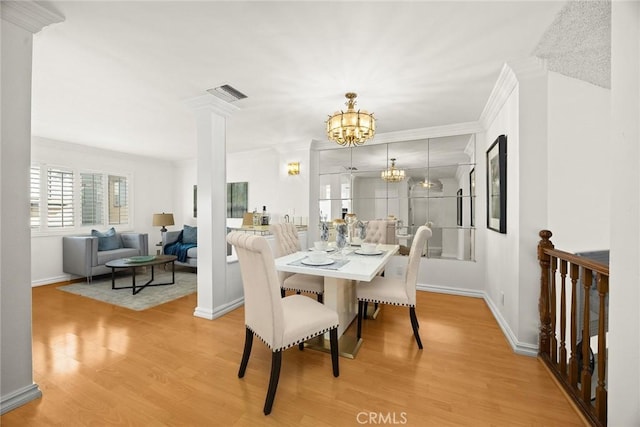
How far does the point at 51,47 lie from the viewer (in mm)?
2006

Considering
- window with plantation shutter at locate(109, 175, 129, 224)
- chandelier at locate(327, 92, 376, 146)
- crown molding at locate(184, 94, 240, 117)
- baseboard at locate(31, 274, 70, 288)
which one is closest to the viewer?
chandelier at locate(327, 92, 376, 146)

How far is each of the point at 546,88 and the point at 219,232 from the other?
132 inches

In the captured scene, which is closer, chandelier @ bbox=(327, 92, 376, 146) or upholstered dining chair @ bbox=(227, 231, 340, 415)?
upholstered dining chair @ bbox=(227, 231, 340, 415)

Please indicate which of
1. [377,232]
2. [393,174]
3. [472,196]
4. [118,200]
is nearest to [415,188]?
[393,174]

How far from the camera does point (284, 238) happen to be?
10.3 ft

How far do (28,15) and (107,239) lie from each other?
168 inches

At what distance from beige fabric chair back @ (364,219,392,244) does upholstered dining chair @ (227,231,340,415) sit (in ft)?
6.49

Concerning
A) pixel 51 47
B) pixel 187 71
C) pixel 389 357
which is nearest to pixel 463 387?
pixel 389 357

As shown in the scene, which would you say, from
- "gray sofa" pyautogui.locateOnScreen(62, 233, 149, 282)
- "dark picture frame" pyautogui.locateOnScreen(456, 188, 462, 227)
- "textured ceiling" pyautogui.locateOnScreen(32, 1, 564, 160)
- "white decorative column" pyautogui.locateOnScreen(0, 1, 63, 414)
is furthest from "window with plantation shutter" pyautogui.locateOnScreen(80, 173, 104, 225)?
"dark picture frame" pyautogui.locateOnScreen(456, 188, 462, 227)

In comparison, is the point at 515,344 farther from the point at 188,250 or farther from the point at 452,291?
the point at 188,250

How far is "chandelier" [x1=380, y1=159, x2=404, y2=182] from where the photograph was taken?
4172 millimetres

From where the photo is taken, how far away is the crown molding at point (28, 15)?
1522 millimetres

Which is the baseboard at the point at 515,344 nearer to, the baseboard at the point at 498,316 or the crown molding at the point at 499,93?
the baseboard at the point at 498,316

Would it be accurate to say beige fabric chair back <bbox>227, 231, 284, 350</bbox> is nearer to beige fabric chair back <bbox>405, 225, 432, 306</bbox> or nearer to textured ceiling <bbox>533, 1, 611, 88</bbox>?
beige fabric chair back <bbox>405, 225, 432, 306</bbox>
